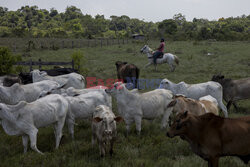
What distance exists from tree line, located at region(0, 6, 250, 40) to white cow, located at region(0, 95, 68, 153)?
4084 centimetres

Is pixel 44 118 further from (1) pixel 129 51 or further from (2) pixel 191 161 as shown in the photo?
(1) pixel 129 51

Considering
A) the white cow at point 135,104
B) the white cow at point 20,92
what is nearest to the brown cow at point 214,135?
the white cow at point 135,104

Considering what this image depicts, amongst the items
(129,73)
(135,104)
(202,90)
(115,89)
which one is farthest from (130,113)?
(129,73)

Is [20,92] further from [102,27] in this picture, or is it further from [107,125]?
[102,27]

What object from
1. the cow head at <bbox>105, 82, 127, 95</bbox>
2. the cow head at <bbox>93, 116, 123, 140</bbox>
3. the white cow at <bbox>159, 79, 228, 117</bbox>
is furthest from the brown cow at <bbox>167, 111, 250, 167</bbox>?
the white cow at <bbox>159, 79, 228, 117</bbox>

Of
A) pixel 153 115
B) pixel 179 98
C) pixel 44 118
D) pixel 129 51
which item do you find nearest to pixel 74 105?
pixel 44 118

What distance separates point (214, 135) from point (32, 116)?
4.02m

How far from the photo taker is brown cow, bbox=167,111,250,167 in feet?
13.1

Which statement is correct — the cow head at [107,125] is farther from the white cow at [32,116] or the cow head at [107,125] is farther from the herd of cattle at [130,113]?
the white cow at [32,116]

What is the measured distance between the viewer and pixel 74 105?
6.79 meters

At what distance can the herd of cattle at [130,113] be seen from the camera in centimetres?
406

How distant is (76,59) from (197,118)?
1379 cm

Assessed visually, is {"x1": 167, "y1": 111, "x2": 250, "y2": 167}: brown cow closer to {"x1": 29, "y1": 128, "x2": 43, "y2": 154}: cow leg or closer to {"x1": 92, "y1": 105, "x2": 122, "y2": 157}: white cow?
{"x1": 92, "y1": 105, "x2": 122, "y2": 157}: white cow

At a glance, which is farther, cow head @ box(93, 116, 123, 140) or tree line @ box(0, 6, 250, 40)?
tree line @ box(0, 6, 250, 40)
